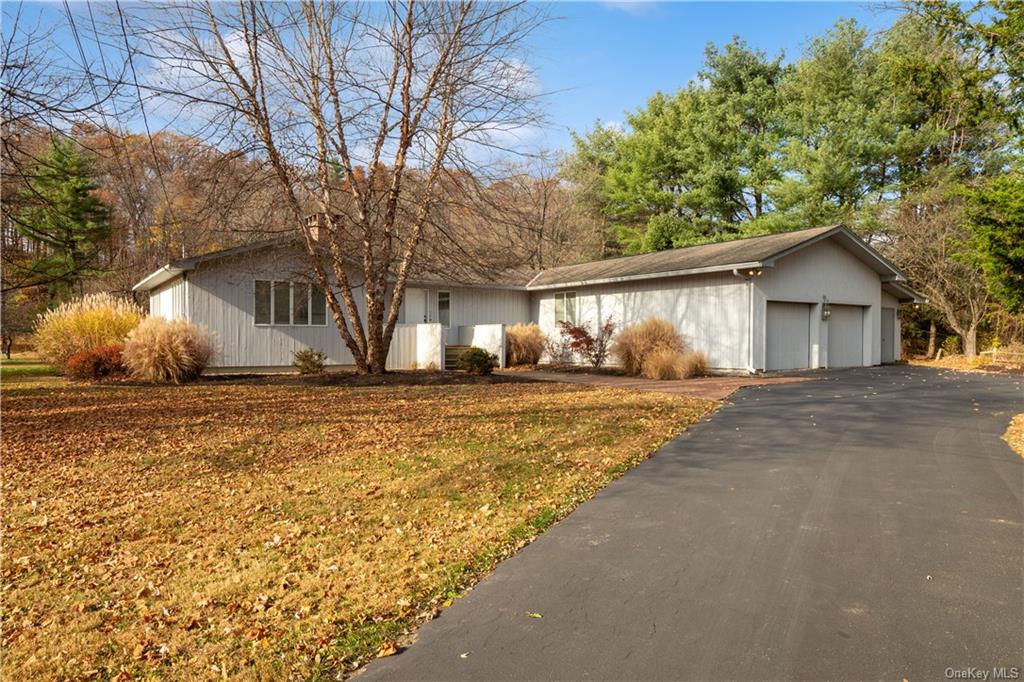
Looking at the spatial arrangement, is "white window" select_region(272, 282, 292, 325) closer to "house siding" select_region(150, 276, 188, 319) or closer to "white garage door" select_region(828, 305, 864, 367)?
"house siding" select_region(150, 276, 188, 319)

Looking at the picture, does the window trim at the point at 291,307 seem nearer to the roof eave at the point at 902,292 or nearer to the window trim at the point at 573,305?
the window trim at the point at 573,305

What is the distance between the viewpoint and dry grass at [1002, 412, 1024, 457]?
7.09 m

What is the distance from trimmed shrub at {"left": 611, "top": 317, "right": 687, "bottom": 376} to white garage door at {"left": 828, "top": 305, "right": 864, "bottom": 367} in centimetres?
584

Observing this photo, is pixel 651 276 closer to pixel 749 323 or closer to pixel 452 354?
pixel 749 323

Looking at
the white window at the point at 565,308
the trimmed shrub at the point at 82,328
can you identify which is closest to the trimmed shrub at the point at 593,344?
the white window at the point at 565,308

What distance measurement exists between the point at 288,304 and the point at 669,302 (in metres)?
11.3

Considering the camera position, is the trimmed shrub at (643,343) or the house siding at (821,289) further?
the house siding at (821,289)

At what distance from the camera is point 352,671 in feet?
9.21

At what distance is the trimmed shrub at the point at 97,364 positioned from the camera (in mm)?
13836

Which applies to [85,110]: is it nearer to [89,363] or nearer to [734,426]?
[734,426]

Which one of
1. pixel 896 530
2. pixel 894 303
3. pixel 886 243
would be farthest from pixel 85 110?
pixel 886 243

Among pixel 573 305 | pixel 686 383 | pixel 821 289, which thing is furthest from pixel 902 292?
pixel 686 383

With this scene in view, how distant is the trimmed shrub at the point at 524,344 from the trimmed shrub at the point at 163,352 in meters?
9.60

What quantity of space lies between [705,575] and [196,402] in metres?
9.45
